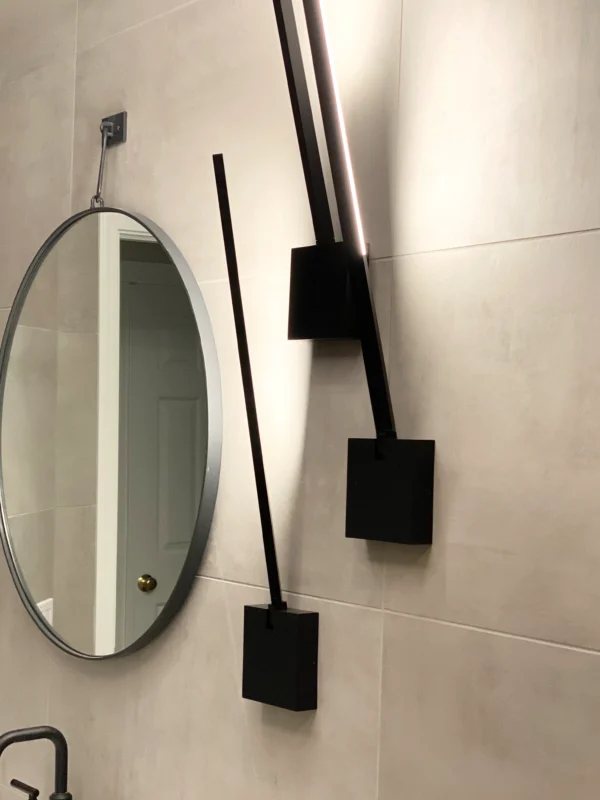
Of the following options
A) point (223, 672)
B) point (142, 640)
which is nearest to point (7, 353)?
point (142, 640)

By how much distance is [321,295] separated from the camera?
1.10 meters

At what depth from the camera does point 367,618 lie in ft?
3.55

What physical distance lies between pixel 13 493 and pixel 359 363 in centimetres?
77

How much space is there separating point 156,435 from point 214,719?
411mm

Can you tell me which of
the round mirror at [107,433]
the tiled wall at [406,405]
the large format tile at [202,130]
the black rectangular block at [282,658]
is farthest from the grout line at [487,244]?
the black rectangular block at [282,658]

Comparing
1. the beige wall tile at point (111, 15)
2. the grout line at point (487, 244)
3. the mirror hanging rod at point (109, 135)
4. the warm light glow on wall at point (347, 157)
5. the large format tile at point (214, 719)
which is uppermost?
the beige wall tile at point (111, 15)

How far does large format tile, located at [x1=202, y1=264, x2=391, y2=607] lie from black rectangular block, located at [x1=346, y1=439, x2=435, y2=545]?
0.17ft

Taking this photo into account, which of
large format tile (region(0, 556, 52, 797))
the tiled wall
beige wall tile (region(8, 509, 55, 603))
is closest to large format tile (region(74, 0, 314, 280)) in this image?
the tiled wall

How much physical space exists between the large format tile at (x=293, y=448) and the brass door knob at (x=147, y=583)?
0.11 meters

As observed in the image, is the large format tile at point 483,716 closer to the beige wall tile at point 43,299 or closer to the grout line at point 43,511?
Answer: the grout line at point 43,511

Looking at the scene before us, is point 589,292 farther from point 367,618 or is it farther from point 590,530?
point 367,618

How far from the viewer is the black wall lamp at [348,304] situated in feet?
3.33

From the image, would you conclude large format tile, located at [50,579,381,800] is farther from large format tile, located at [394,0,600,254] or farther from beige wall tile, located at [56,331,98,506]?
large format tile, located at [394,0,600,254]

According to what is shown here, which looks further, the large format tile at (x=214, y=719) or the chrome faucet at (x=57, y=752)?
the chrome faucet at (x=57, y=752)
